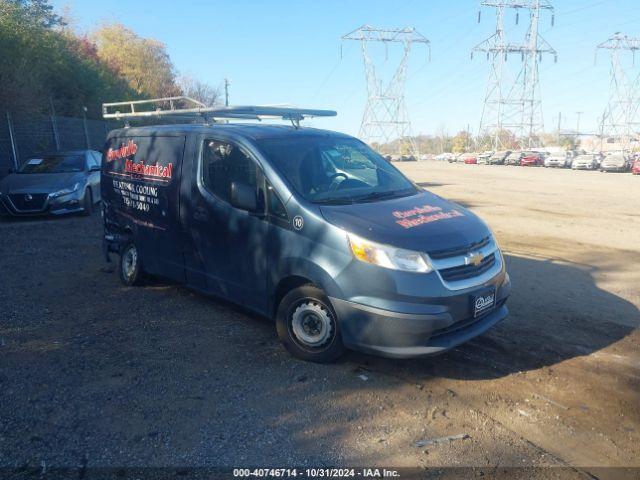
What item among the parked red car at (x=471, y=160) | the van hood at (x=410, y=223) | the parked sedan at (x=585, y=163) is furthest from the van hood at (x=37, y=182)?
the parked red car at (x=471, y=160)

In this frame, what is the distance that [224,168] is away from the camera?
16.3ft

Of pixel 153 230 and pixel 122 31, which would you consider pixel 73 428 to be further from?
pixel 122 31

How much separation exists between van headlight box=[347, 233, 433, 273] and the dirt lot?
95 centimetres

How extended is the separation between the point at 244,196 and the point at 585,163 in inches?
1935

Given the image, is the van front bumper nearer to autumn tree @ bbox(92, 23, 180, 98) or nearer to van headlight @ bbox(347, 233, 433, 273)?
van headlight @ bbox(347, 233, 433, 273)

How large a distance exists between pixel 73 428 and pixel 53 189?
918 cm

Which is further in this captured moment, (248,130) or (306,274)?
(248,130)

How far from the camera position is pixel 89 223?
1123cm

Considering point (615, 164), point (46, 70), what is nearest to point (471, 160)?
point (615, 164)

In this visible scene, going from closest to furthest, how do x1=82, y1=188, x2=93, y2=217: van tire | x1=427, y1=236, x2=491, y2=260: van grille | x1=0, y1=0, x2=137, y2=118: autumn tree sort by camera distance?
1. x1=427, y1=236, x2=491, y2=260: van grille
2. x1=82, y1=188, x2=93, y2=217: van tire
3. x1=0, y1=0, x2=137, y2=118: autumn tree

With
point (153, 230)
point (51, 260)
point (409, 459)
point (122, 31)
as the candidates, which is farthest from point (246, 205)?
point (122, 31)

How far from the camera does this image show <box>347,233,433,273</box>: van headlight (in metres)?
3.80

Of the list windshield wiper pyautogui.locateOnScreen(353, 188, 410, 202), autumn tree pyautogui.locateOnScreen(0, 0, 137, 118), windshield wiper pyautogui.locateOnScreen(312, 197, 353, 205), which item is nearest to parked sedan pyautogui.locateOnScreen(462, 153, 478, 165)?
autumn tree pyautogui.locateOnScreen(0, 0, 137, 118)

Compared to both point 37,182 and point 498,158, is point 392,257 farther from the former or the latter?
point 498,158
